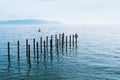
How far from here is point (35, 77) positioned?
34.8 meters

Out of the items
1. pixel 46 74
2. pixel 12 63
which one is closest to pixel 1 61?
pixel 12 63

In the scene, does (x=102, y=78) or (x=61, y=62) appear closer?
(x=102, y=78)

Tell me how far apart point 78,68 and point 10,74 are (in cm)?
1253

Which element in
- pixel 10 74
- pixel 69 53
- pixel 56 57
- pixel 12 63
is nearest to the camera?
pixel 10 74

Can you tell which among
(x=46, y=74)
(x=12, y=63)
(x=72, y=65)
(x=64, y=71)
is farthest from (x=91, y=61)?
(x=12, y=63)

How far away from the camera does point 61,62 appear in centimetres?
4597

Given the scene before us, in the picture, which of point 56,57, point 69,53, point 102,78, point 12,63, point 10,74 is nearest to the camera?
point 102,78

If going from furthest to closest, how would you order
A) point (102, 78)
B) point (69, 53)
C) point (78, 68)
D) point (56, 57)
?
point (69, 53), point (56, 57), point (78, 68), point (102, 78)

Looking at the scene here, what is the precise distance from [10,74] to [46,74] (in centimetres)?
604

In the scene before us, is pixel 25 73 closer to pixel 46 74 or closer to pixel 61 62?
pixel 46 74

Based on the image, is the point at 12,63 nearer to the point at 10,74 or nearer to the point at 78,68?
the point at 10,74

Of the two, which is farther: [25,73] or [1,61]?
[1,61]

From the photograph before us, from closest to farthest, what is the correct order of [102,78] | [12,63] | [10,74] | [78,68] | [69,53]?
[102,78] → [10,74] → [78,68] → [12,63] → [69,53]

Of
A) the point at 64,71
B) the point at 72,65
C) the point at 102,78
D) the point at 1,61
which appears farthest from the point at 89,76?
the point at 1,61
